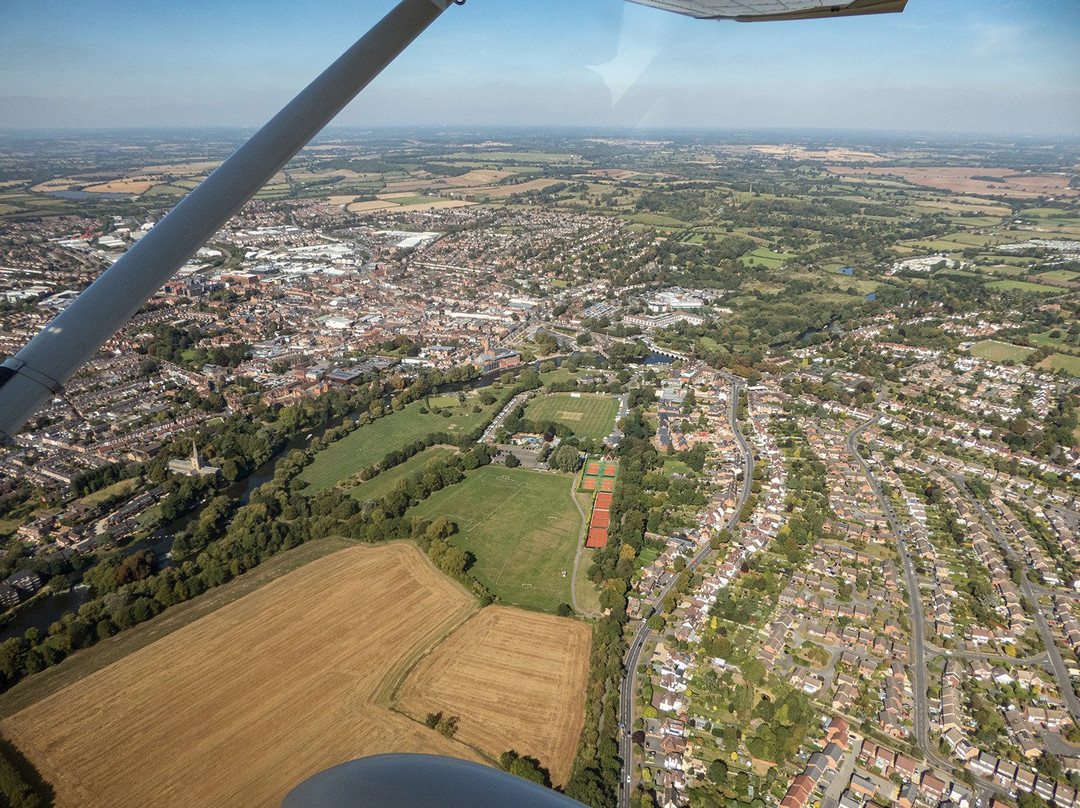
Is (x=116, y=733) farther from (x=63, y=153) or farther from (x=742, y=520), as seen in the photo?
(x=63, y=153)

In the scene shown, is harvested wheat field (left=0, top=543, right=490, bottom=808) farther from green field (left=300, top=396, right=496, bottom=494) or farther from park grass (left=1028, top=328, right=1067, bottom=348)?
park grass (left=1028, top=328, right=1067, bottom=348)

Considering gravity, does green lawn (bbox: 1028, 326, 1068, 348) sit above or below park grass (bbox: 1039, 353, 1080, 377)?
above

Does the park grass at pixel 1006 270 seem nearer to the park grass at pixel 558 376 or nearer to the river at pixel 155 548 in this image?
the park grass at pixel 558 376

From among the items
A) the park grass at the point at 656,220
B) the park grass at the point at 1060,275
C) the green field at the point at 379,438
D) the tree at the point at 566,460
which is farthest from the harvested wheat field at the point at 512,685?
the park grass at the point at 656,220

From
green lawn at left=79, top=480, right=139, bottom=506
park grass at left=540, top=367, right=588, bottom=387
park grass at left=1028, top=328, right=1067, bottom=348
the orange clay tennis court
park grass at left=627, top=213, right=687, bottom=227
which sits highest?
park grass at left=627, top=213, right=687, bottom=227

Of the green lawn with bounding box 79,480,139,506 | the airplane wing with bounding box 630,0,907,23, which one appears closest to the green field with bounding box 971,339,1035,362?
the airplane wing with bounding box 630,0,907,23

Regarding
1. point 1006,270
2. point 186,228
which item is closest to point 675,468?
point 186,228

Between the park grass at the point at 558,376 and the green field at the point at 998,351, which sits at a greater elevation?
the green field at the point at 998,351

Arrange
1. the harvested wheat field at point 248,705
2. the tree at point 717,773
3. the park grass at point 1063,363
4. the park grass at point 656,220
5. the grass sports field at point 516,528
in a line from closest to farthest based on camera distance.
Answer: the harvested wheat field at point 248,705 < the tree at point 717,773 < the grass sports field at point 516,528 < the park grass at point 1063,363 < the park grass at point 656,220
